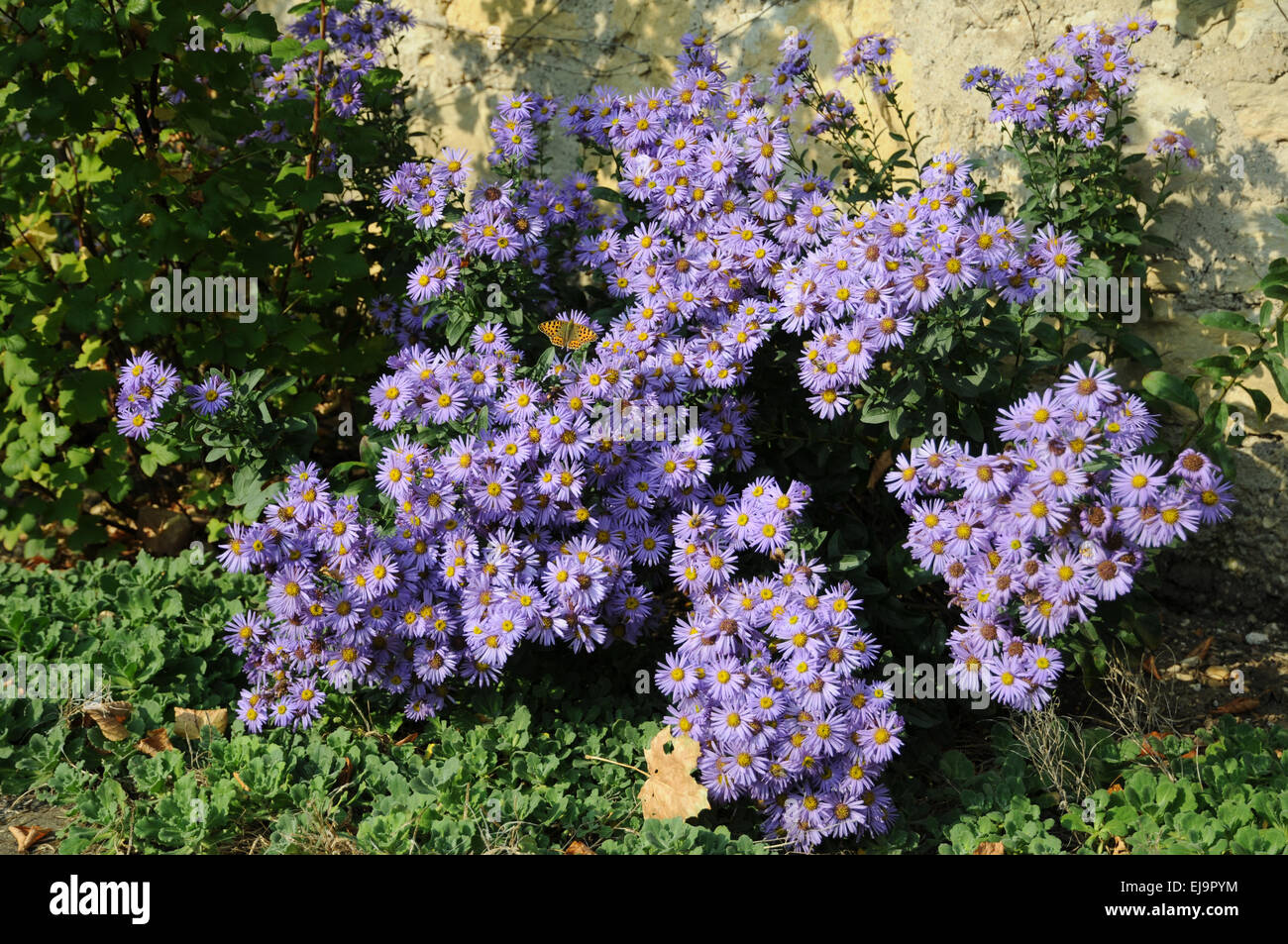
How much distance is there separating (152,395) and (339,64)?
1.78m

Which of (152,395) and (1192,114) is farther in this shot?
(1192,114)

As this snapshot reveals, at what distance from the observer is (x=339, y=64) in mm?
4246

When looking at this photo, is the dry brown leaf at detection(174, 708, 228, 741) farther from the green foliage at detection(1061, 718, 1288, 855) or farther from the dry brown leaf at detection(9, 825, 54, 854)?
the green foliage at detection(1061, 718, 1288, 855)

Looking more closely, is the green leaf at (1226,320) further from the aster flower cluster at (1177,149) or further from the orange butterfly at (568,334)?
the orange butterfly at (568,334)

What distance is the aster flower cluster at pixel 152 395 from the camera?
3.07m

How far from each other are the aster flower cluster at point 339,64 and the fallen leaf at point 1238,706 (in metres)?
3.37

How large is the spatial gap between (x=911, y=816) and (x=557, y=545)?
3.76 ft

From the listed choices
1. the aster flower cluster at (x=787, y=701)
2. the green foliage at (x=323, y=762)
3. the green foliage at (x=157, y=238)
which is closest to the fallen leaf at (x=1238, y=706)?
the aster flower cluster at (x=787, y=701)

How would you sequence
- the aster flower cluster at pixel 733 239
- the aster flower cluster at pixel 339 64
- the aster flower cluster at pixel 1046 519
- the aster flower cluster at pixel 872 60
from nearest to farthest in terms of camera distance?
1. the aster flower cluster at pixel 1046 519
2. the aster flower cluster at pixel 733 239
3. the aster flower cluster at pixel 872 60
4. the aster flower cluster at pixel 339 64

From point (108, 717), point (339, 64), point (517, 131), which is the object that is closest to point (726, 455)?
point (517, 131)

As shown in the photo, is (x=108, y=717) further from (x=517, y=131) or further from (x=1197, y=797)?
(x=1197, y=797)

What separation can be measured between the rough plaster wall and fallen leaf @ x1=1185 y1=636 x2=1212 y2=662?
0.23 m

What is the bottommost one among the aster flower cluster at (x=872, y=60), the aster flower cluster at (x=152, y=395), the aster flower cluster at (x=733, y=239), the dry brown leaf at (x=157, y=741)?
the dry brown leaf at (x=157, y=741)

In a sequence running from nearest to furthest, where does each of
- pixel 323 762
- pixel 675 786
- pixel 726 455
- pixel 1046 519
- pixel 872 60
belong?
pixel 1046 519
pixel 675 786
pixel 323 762
pixel 726 455
pixel 872 60
